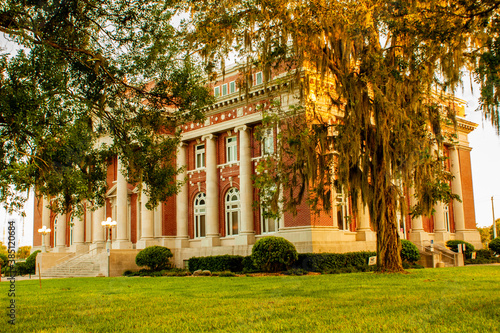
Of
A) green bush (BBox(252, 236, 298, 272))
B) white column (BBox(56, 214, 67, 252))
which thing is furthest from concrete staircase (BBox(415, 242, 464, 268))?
white column (BBox(56, 214, 67, 252))

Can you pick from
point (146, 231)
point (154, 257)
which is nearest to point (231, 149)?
point (146, 231)

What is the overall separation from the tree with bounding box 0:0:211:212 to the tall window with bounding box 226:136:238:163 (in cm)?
1879

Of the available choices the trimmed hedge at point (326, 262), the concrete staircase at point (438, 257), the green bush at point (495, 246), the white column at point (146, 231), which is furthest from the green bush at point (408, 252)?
the white column at point (146, 231)

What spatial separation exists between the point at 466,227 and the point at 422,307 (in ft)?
121

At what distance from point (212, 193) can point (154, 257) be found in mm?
5696

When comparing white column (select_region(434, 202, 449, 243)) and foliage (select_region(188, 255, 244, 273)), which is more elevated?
white column (select_region(434, 202, 449, 243))

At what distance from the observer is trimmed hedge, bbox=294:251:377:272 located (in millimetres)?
25391

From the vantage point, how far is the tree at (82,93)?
9188 millimetres

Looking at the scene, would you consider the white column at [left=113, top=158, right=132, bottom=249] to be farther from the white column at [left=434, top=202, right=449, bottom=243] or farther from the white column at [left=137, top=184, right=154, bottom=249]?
the white column at [left=434, top=202, right=449, bottom=243]

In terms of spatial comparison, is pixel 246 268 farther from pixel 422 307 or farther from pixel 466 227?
pixel 466 227

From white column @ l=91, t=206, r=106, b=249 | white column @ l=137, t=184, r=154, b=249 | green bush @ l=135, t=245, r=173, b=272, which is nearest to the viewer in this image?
green bush @ l=135, t=245, r=173, b=272

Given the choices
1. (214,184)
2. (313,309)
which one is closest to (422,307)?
(313,309)

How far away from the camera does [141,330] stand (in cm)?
705

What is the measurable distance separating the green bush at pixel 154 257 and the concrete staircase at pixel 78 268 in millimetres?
2851
